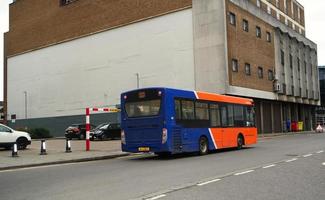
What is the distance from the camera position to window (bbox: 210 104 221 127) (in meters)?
20.8

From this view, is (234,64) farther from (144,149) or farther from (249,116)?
(144,149)

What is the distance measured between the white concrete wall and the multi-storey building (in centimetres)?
11

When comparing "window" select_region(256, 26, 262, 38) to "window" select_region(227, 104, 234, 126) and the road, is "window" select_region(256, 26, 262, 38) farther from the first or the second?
the road

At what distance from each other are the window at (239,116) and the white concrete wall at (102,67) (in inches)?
714

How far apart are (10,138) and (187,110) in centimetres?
988

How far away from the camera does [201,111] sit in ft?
66.0

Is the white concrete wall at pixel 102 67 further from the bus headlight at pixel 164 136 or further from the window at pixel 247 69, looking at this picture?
the bus headlight at pixel 164 136

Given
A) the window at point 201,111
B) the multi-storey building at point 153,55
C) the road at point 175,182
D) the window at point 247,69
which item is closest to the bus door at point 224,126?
the window at point 201,111

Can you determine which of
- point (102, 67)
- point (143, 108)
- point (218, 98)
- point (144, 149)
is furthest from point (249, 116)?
point (102, 67)

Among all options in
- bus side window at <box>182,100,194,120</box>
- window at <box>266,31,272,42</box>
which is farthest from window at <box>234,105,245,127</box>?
window at <box>266,31,272,42</box>

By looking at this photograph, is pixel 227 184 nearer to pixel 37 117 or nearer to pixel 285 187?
pixel 285 187

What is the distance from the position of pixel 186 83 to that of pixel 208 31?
532 cm

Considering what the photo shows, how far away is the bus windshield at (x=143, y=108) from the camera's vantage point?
59.5ft

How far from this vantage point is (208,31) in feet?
135
